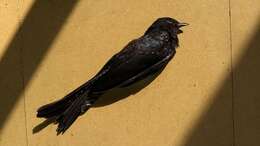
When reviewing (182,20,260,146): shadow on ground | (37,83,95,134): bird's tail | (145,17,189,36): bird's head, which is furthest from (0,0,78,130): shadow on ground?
(182,20,260,146): shadow on ground

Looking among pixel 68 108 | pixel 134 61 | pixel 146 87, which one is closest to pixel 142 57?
pixel 134 61

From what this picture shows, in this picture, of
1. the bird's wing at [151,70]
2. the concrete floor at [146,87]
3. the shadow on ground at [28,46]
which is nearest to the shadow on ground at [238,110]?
the concrete floor at [146,87]

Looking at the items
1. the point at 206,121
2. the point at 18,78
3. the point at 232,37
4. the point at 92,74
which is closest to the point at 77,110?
the point at 92,74

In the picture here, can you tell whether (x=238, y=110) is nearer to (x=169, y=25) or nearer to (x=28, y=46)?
(x=169, y=25)

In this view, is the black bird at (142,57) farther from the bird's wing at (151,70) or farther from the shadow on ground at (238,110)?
the shadow on ground at (238,110)

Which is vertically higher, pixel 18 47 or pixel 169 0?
pixel 169 0

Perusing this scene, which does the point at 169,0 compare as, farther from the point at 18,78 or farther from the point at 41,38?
the point at 18,78
